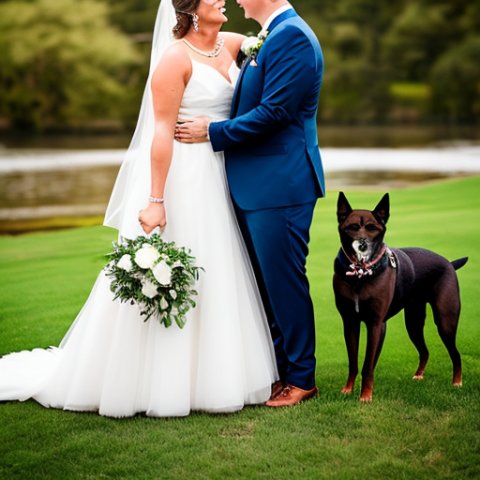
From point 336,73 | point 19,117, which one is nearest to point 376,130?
point 336,73

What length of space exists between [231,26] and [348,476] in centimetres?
4602

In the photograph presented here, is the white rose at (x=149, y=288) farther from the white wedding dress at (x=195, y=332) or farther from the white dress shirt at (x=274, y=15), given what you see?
the white dress shirt at (x=274, y=15)

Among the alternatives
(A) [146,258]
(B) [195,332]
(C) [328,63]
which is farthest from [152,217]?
(C) [328,63]

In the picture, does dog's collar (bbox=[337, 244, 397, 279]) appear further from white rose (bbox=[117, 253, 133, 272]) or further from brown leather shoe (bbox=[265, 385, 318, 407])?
white rose (bbox=[117, 253, 133, 272])

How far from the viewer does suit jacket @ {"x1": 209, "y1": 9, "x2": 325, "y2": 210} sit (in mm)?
4285

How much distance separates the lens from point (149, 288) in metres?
4.30

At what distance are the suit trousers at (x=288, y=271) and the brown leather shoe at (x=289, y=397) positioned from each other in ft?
0.11

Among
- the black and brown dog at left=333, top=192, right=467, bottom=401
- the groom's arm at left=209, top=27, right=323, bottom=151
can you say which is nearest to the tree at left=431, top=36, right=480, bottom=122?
the black and brown dog at left=333, top=192, right=467, bottom=401

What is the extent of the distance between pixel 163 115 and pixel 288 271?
3.57 feet

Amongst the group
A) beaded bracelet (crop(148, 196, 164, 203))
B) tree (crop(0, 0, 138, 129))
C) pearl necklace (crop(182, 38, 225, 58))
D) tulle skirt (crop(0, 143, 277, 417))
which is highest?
tree (crop(0, 0, 138, 129))

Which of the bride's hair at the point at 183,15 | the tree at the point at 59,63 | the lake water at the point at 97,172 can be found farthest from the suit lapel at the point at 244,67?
the tree at the point at 59,63

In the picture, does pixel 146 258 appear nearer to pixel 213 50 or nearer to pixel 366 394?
pixel 213 50

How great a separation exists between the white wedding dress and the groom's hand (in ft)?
0.16

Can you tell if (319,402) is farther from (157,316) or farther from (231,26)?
(231,26)
